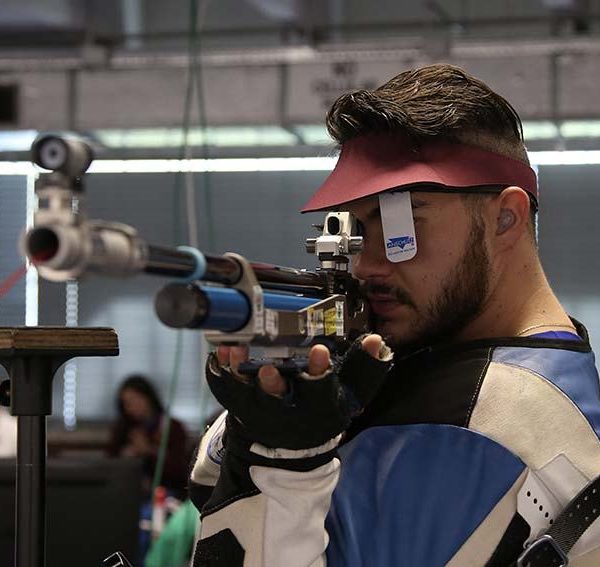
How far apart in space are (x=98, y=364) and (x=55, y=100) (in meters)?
1.37

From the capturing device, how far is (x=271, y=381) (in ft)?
3.64

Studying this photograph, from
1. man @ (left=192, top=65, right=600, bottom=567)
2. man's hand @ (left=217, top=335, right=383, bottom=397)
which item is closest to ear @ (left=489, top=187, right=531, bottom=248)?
man @ (left=192, top=65, right=600, bottom=567)

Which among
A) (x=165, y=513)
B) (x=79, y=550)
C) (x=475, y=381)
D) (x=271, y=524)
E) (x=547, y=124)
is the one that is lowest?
(x=165, y=513)

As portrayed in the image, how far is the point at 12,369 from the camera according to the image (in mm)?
→ 1460

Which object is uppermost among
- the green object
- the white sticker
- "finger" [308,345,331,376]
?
the white sticker

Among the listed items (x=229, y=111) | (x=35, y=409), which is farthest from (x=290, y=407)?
(x=229, y=111)

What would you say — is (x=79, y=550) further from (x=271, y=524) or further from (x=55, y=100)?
(x=55, y=100)

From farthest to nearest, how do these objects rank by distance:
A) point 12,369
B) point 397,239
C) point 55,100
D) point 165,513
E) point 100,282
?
point 100,282, point 55,100, point 165,513, point 12,369, point 397,239

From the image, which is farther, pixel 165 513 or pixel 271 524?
pixel 165 513

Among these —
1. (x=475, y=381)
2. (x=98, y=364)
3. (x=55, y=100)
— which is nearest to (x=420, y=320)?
(x=475, y=381)

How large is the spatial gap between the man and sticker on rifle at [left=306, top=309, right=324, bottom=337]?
46 mm

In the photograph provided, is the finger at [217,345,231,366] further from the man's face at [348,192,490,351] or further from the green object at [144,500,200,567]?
the green object at [144,500,200,567]

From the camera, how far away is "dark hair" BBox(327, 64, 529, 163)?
1.36m

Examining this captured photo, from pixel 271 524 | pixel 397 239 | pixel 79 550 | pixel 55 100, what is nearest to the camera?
pixel 271 524
